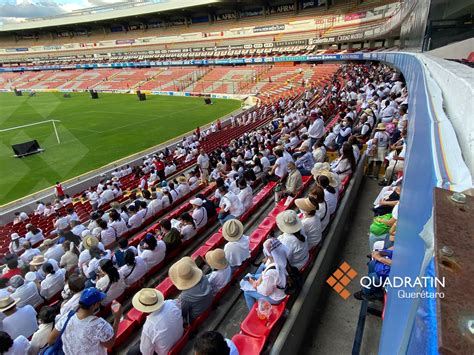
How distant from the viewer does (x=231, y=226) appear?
434 cm

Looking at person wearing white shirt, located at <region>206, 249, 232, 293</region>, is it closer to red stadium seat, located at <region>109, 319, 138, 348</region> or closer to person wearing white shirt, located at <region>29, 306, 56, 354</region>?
red stadium seat, located at <region>109, 319, 138, 348</region>

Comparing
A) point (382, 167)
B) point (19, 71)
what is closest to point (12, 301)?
point (382, 167)

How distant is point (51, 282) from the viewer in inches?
202

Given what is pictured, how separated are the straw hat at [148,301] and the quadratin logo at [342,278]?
7.45 feet

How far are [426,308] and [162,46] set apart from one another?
2558 inches

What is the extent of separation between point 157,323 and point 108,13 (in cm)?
7319

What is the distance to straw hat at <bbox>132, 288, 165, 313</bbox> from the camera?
328 cm

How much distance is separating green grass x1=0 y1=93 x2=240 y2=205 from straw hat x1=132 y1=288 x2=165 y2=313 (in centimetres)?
1323

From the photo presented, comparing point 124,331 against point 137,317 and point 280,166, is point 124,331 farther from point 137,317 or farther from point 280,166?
point 280,166

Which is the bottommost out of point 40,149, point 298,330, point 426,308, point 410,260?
point 40,149

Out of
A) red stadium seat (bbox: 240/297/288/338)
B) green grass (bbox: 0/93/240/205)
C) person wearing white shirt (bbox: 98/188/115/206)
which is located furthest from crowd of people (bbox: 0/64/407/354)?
green grass (bbox: 0/93/240/205)

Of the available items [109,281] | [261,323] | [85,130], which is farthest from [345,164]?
[85,130]

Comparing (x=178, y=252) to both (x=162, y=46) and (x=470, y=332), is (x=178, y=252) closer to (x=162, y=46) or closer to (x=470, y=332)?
(x=470, y=332)

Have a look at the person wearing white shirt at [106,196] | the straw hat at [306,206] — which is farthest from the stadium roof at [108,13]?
the straw hat at [306,206]
